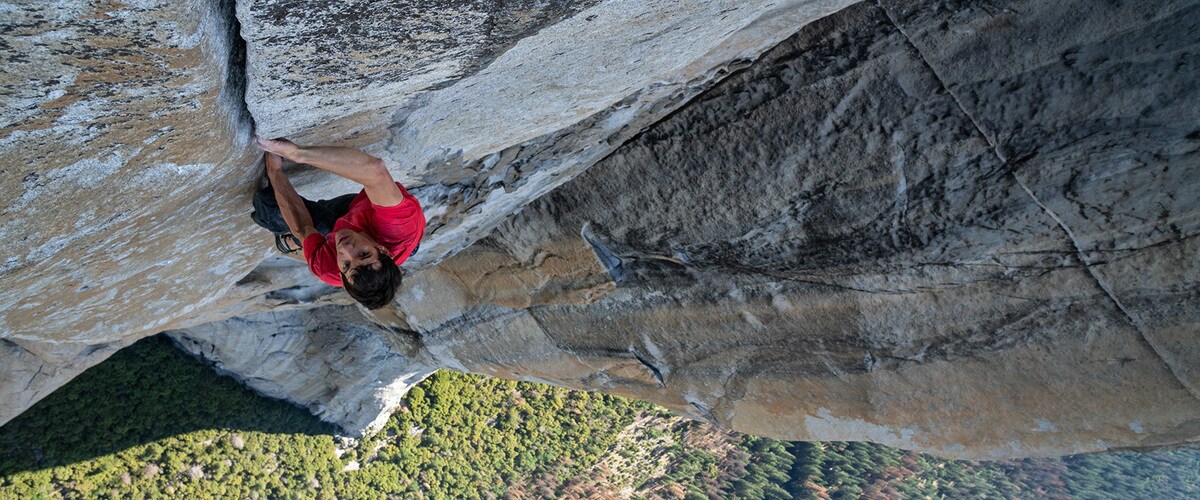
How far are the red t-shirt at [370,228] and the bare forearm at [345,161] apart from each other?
0.16 m

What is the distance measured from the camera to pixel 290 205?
2.55 meters

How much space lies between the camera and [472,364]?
18.3 feet

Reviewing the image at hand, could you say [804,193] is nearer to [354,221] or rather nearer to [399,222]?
[399,222]

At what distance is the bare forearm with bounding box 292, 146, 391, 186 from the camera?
2311mm

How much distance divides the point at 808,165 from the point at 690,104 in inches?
22.6

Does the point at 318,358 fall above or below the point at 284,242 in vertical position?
below

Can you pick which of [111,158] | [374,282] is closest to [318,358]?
[374,282]

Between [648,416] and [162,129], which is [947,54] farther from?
[648,416]

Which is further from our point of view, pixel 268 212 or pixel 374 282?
pixel 268 212

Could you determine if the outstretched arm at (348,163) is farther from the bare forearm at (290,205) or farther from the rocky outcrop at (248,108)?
the bare forearm at (290,205)

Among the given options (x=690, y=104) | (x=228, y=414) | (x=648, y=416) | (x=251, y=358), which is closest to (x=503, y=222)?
(x=690, y=104)

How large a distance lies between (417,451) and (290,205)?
23.6 feet

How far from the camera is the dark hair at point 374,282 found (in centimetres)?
245

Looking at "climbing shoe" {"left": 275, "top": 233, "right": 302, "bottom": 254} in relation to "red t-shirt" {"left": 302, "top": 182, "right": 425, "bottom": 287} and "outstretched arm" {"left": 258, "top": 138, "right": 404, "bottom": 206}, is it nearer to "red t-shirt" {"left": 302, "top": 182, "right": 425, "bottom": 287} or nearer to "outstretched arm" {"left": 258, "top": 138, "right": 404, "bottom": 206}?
"red t-shirt" {"left": 302, "top": 182, "right": 425, "bottom": 287}
